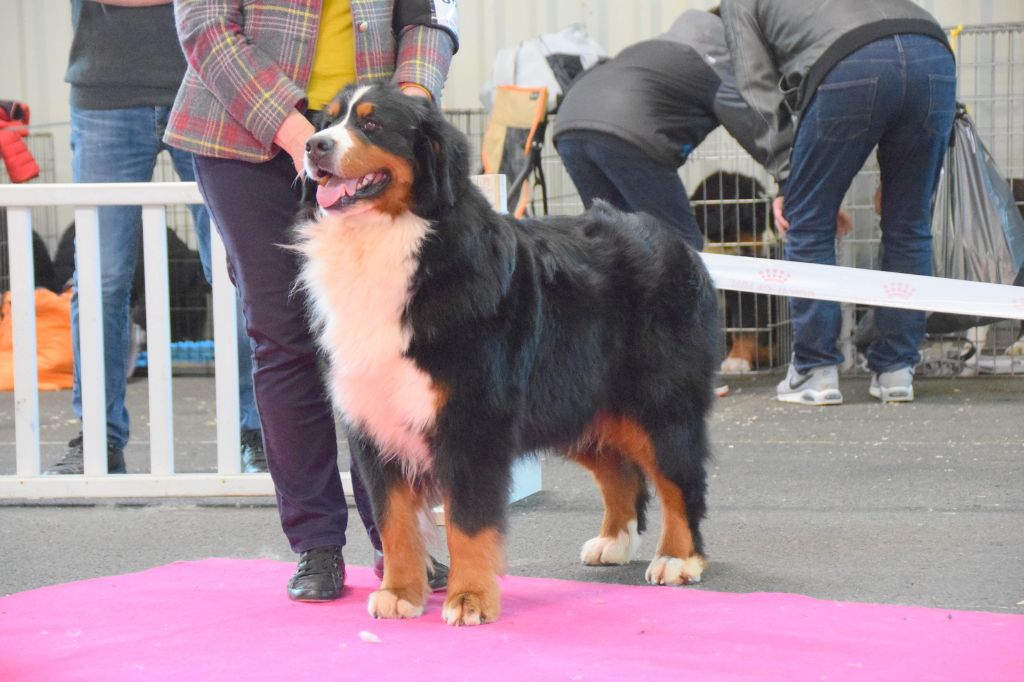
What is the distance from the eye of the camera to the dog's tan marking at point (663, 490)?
2830mm

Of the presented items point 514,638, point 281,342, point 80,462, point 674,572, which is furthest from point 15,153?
point 514,638

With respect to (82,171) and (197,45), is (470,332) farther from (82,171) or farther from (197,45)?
(82,171)

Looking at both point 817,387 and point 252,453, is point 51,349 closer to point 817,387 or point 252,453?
point 252,453

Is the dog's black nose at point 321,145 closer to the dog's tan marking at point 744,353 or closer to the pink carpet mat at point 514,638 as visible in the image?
the pink carpet mat at point 514,638

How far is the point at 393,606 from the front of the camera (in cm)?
251

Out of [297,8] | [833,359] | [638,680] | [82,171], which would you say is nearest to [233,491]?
[82,171]

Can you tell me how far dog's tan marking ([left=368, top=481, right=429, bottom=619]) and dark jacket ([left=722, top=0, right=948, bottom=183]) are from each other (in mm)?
2969

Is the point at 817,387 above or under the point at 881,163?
under

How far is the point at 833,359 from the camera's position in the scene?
17.5 feet

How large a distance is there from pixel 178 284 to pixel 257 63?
Result: 5.10 meters

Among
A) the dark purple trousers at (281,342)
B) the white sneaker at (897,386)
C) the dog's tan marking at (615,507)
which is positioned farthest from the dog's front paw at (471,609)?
the white sneaker at (897,386)

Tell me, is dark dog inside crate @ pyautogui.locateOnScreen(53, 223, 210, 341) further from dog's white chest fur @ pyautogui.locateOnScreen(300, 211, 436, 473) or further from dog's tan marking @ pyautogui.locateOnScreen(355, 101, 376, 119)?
dog's tan marking @ pyautogui.locateOnScreen(355, 101, 376, 119)

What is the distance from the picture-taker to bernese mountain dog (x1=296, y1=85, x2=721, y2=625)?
2350 mm

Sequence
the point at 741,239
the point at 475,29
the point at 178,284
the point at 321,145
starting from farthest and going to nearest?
the point at 475,29 < the point at 178,284 < the point at 741,239 < the point at 321,145
